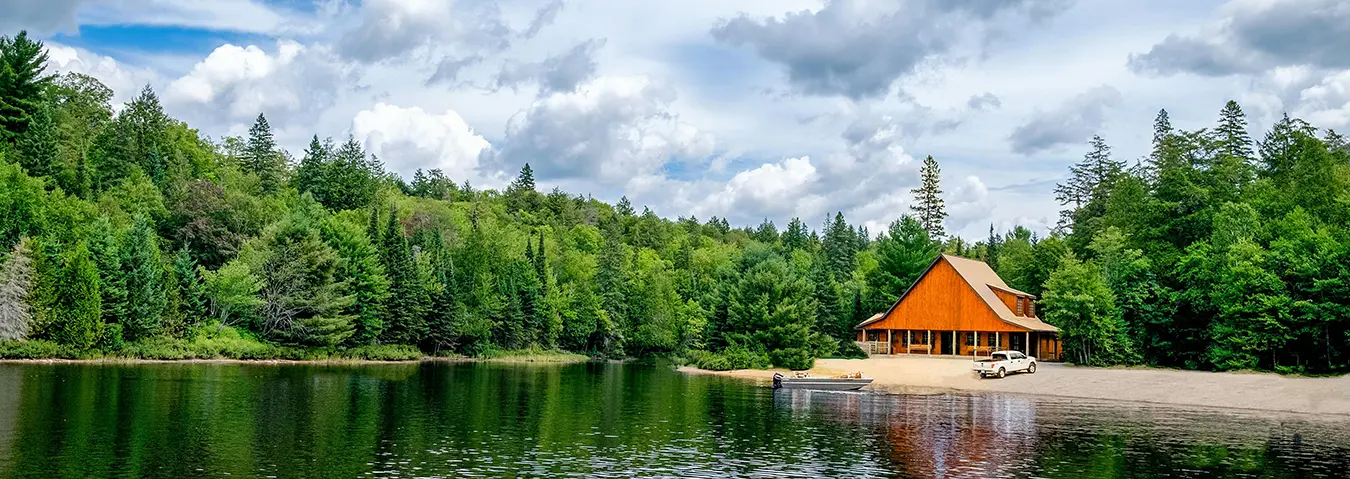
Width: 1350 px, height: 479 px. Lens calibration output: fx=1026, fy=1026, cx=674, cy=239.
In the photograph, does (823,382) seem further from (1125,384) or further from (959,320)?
(959,320)

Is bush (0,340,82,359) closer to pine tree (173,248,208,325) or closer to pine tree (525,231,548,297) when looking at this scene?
pine tree (173,248,208,325)

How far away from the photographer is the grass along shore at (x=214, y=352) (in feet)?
214

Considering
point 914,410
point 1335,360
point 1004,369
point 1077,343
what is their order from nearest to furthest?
point 914,410, point 1335,360, point 1004,369, point 1077,343

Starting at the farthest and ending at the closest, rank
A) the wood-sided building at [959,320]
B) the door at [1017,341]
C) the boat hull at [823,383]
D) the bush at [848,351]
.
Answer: the bush at [848,351]
the door at [1017,341]
the wood-sided building at [959,320]
the boat hull at [823,383]

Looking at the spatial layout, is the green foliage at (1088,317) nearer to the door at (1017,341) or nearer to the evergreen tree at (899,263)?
the door at (1017,341)

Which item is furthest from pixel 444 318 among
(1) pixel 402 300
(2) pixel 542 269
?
(2) pixel 542 269

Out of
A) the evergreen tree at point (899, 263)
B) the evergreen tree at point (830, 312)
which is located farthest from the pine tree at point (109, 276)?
the evergreen tree at point (899, 263)

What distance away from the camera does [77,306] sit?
66.4 m

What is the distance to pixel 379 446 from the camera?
30.0m

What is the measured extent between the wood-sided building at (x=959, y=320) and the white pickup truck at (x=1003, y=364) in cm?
902

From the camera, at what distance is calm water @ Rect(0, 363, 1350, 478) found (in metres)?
26.7

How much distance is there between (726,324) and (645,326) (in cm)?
4418

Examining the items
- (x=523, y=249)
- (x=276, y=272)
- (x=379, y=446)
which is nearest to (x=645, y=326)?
(x=523, y=249)

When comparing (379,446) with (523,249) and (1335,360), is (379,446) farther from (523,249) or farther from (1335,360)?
(523,249)
